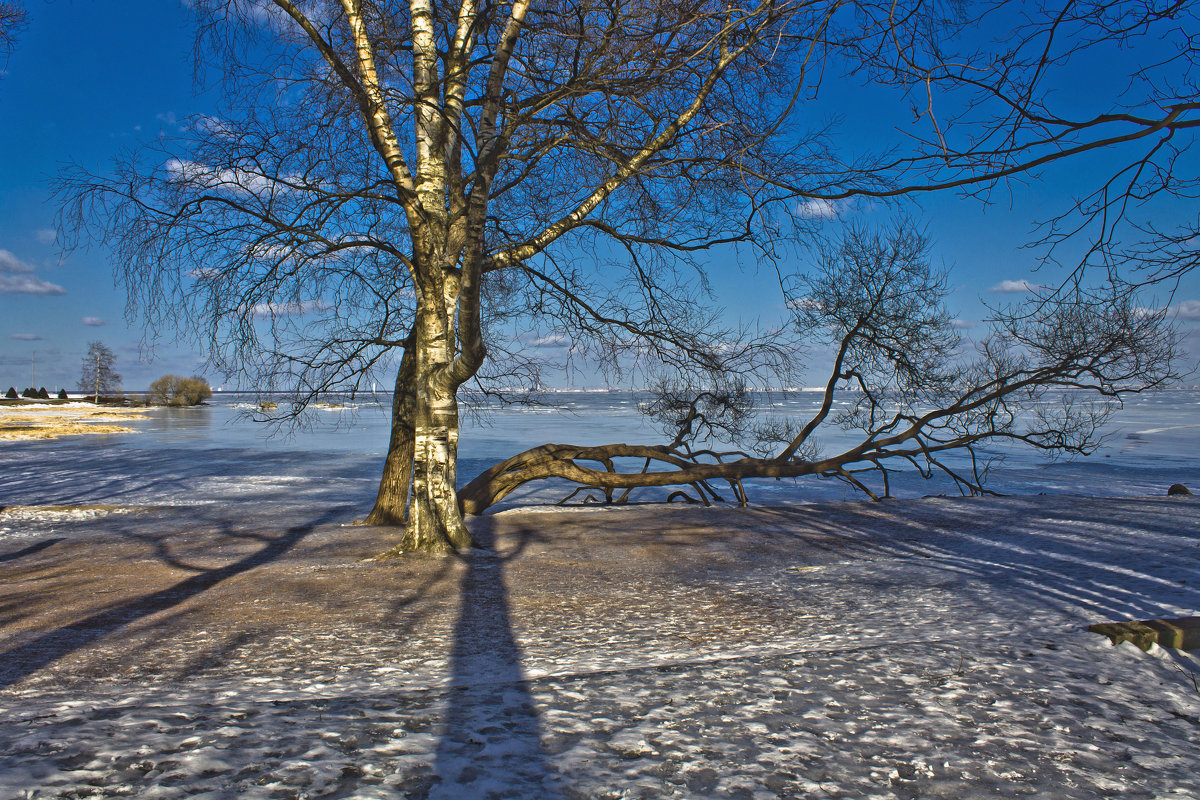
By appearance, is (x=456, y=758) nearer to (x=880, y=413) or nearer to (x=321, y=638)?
(x=321, y=638)

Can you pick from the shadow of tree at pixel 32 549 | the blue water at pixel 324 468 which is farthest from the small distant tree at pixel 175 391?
the shadow of tree at pixel 32 549

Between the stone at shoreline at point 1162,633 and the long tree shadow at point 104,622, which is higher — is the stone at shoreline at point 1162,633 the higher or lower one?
the higher one

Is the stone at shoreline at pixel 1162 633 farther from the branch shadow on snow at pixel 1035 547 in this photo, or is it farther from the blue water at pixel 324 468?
the blue water at pixel 324 468

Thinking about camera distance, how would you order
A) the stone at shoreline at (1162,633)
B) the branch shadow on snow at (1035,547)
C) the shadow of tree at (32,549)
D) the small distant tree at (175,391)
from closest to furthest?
1. the stone at shoreline at (1162,633)
2. the branch shadow on snow at (1035,547)
3. the shadow of tree at (32,549)
4. the small distant tree at (175,391)

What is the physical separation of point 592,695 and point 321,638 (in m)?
1.87

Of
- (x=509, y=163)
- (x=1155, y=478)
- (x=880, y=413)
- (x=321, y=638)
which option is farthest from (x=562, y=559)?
(x=1155, y=478)

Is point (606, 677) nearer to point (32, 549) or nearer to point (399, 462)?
point (399, 462)

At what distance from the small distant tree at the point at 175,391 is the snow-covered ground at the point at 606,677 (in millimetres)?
74251

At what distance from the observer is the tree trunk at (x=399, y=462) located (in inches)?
355

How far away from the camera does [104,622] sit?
4305 millimetres

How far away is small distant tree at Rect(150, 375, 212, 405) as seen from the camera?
70.3 meters

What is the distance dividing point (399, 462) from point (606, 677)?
6.70m

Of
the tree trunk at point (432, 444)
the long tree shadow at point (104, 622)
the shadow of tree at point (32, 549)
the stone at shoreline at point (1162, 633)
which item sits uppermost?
the tree trunk at point (432, 444)

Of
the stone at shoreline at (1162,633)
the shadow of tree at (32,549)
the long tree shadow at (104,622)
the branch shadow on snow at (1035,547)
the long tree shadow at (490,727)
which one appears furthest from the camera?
the shadow of tree at (32,549)
